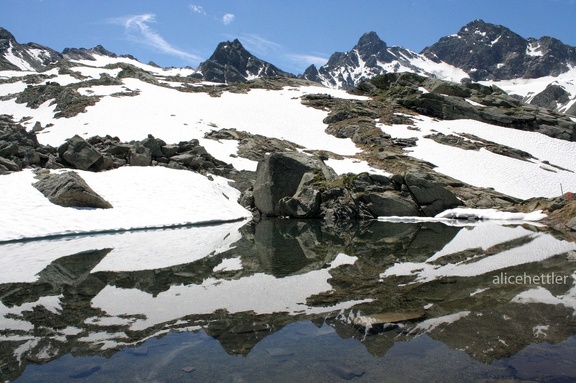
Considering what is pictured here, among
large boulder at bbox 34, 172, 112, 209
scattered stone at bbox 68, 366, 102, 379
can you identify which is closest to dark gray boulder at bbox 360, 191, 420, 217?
large boulder at bbox 34, 172, 112, 209

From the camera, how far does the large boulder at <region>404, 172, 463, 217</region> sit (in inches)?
1184

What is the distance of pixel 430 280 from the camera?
10.2 metres

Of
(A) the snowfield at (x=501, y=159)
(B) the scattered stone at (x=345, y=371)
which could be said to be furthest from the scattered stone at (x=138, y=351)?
(A) the snowfield at (x=501, y=159)

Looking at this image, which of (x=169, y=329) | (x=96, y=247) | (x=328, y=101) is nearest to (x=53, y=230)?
(x=96, y=247)

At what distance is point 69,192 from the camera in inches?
833

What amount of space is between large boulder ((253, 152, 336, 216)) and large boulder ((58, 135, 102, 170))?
470 inches

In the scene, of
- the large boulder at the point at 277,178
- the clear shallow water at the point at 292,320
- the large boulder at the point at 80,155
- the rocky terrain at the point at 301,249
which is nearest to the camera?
the clear shallow water at the point at 292,320

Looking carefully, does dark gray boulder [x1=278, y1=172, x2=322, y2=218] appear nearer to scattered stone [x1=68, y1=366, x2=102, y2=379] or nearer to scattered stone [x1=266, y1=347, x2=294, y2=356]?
scattered stone [x1=266, y1=347, x2=294, y2=356]

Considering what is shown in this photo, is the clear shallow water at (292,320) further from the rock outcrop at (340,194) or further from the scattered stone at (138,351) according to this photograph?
the rock outcrop at (340,194)

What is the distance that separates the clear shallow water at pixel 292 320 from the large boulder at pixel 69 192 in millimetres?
8773

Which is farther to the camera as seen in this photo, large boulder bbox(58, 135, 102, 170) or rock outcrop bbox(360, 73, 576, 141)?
rock outcrop bbox(360, 73, 576, 141)

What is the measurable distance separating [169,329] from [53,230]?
14.9 m

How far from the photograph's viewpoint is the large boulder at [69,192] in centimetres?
2112

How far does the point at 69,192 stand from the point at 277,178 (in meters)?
14.3
